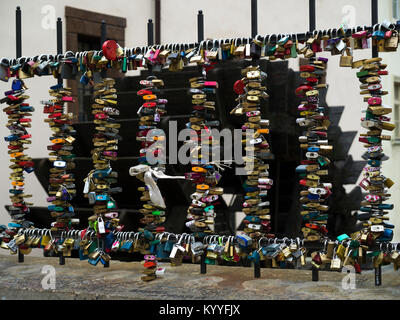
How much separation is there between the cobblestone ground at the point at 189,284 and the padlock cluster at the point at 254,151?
33 cm

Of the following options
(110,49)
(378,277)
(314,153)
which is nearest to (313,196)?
(314,153)

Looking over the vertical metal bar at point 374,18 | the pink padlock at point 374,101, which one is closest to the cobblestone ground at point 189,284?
the pink padlock at point 374,101

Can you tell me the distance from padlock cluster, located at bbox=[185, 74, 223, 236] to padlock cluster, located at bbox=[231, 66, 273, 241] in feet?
0.61

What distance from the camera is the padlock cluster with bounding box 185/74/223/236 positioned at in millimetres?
3430

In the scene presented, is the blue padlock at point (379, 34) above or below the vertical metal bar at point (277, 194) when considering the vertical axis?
above

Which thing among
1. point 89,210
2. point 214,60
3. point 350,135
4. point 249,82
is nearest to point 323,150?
point 249,82

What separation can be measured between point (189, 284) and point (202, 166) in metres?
0.67

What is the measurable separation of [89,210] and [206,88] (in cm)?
274

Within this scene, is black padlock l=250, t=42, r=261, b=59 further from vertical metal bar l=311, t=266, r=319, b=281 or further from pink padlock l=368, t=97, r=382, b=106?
vertical metal bar l=311, t=266, r=319, b=281

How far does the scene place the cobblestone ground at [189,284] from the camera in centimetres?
306

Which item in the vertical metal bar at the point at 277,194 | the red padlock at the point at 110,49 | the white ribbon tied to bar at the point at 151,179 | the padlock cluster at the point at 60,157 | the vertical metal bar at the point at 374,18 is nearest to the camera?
the vertical metal bar at the point at 374,18

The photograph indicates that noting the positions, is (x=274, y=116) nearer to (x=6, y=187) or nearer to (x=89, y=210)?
(x=89, y=210)

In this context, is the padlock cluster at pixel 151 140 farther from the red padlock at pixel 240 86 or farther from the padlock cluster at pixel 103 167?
the red padlock at pixel 240 86

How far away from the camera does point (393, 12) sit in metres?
9.23
